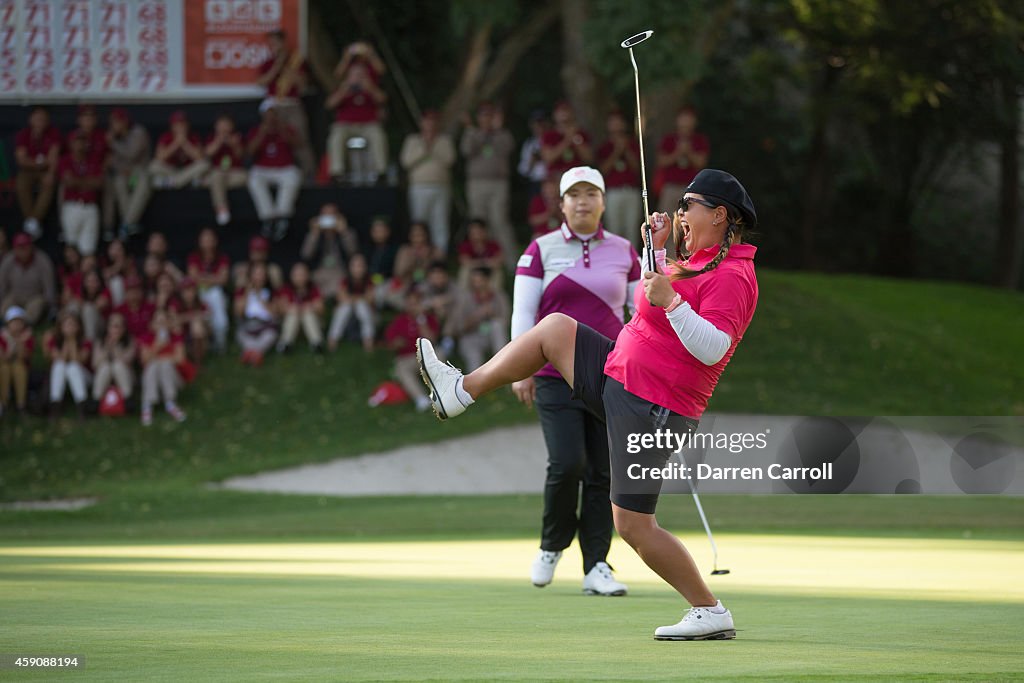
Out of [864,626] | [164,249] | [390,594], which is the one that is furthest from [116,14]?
[864,626]

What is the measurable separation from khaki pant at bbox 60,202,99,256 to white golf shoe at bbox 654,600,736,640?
56.4 feet

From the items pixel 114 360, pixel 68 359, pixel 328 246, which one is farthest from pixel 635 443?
pixel 328 246

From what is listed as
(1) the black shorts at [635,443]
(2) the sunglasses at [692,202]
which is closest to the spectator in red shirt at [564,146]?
(2) the sunglasses at [692,202]

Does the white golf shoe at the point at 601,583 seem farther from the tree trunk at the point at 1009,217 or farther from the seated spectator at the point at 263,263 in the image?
the tree trunk at the point at 1009,217

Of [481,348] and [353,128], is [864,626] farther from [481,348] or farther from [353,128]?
[353,128]

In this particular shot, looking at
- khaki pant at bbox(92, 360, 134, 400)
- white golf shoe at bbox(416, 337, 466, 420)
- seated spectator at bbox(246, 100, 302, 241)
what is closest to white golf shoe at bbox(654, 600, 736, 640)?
white golf shoe at bbox(416, 337, 466, 420)

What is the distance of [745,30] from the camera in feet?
118

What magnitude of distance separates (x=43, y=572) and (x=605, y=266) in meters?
3.87

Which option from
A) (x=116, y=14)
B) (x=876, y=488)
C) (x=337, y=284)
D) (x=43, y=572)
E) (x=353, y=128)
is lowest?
(x=876, y=488)

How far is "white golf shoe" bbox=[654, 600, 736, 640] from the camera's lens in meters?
5.81

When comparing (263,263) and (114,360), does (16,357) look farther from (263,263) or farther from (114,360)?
(263,263)

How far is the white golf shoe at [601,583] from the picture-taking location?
310 inches

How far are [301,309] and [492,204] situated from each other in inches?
132

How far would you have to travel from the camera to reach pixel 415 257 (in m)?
20.8
